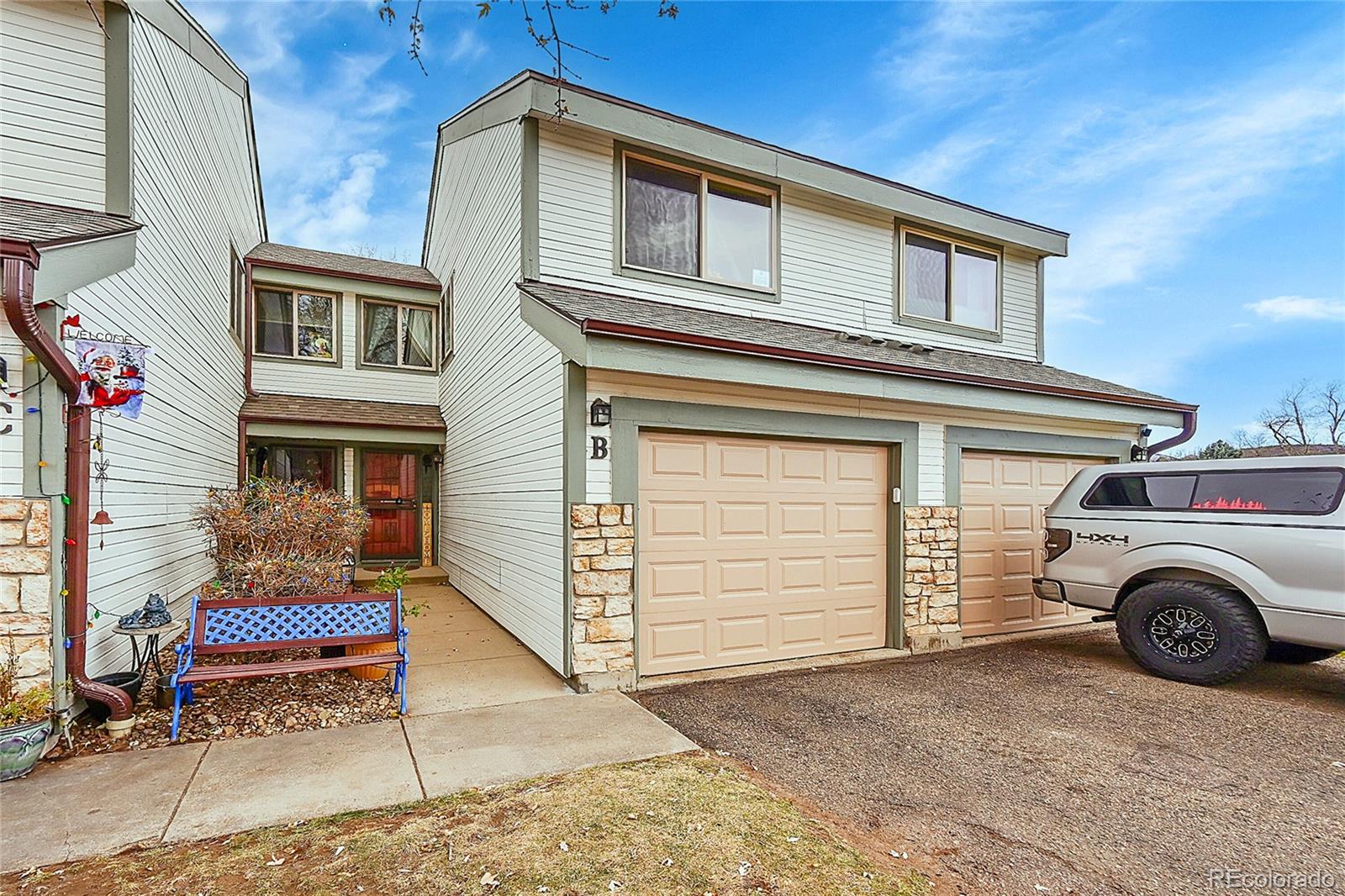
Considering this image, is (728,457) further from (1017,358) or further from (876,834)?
(1017,358)

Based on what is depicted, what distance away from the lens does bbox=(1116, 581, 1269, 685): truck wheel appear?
16.4 feet

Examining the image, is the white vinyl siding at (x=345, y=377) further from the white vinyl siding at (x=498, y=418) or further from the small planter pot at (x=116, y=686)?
the small planter pot at (x=116, y=686)

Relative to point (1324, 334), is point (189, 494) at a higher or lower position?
lower

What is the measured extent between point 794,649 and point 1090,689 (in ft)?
8.02

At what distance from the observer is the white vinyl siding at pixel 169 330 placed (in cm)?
468

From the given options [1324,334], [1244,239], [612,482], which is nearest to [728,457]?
[612,482]

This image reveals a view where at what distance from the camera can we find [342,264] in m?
11.3

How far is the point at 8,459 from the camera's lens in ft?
12.1

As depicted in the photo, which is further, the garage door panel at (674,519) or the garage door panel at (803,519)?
the garage door panel at (803,519)

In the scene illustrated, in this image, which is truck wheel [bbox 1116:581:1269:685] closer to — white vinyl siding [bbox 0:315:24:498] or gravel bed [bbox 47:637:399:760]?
gravel bed [bbox 47:637:399:760]

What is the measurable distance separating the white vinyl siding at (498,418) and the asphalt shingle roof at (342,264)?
95 cm

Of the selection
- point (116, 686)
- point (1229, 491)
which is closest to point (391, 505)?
point (116, 686)

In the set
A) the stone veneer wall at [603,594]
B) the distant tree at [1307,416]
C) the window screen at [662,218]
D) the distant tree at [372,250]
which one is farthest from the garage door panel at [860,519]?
the distant tree at [1307,416]

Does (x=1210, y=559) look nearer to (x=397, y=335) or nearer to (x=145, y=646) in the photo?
(x=145, y=646)
